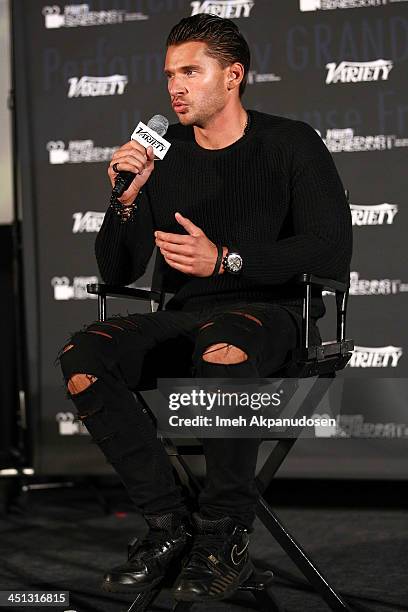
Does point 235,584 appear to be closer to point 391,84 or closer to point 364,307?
point 364,307

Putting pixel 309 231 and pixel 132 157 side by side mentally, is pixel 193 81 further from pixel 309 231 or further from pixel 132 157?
pixel 309 231

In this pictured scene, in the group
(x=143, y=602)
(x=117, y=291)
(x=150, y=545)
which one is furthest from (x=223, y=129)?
(x=143, y=602)

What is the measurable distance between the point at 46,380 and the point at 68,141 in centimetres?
101

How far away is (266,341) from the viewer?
1974 mm

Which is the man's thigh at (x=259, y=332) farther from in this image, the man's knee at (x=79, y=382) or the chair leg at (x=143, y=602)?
the chair leg at (x=143, y=602)

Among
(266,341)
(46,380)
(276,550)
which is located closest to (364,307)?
(276,550)

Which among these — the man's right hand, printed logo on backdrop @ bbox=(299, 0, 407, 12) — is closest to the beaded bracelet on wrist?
the man's right hand

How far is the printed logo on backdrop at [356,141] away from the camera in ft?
11.4

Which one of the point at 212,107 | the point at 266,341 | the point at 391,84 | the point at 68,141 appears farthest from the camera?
the point at 68,141

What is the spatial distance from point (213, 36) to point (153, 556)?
1.31 m

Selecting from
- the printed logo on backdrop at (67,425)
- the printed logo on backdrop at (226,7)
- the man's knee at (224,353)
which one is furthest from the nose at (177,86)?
the printed logo on backdrop at (67,425)

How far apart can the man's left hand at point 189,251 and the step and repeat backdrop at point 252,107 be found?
1.65 meters

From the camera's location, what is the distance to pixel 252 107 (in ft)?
11.7

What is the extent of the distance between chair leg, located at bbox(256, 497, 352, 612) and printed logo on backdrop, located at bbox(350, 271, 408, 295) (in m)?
1.60
